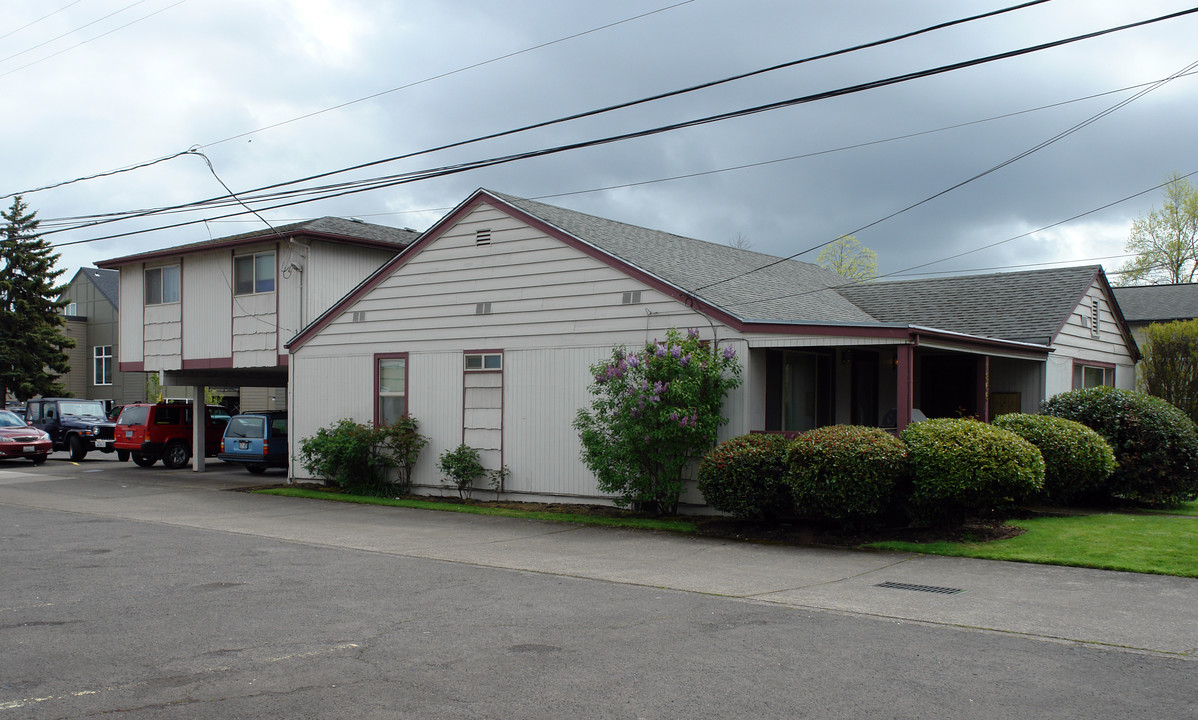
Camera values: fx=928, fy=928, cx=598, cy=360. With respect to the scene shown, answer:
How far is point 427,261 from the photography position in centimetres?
1855

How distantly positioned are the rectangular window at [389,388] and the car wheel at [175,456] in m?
11.6

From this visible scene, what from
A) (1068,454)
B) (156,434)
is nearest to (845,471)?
(1068,454)

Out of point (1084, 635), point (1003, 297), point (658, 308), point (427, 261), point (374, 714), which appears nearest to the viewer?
point (374, 714)

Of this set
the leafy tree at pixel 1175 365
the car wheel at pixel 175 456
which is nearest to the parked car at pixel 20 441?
the car wheel at pixel 175 456

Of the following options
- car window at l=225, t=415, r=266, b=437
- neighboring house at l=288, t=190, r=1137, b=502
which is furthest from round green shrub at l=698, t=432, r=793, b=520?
car window at l=225, t=415, r=266, b=437

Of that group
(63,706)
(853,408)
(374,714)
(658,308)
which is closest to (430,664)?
(374,714)

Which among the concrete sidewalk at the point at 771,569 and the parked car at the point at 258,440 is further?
the parked car at the point at 258,440

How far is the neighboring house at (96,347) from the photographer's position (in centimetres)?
5112

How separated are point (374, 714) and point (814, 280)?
64.1 feet

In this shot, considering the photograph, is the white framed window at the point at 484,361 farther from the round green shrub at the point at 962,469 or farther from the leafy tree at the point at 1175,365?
the leafy tree at the point at 1175,365

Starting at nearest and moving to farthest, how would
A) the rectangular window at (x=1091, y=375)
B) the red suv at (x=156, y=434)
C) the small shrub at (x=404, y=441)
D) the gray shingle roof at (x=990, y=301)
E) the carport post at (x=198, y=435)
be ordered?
the small shrub at (x=404, y=441) → the gray shingle roof at (x=990, y=301) → the rectangular window at (x=1091, y=375) → the carport post at (x=198, y=435) → the red suv at (x=156, y=434)

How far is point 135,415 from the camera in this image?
1083 inches

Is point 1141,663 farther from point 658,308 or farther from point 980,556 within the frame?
point 658,308

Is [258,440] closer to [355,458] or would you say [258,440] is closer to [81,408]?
[355,458]
